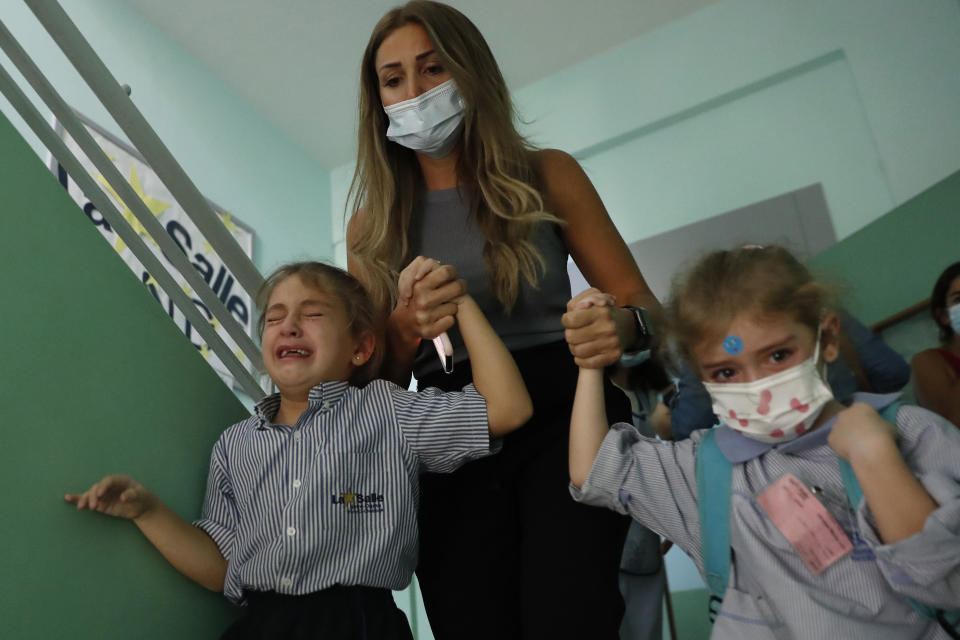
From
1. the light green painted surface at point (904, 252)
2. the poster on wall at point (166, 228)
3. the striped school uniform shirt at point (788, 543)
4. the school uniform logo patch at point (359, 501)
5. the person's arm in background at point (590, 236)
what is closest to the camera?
the striped school uniform shirt at point (788, 543)

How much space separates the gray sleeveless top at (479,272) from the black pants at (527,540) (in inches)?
2.1

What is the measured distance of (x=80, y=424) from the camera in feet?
3.90

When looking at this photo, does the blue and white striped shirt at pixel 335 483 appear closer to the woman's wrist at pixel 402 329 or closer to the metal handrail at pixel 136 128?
the woman's wrist at pixel 402 329

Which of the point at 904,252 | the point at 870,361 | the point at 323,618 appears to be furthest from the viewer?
the point at 904,252

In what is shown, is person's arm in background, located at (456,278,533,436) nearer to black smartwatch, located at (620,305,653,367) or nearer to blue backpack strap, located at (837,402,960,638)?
black smartwatch, located at (620,305,653,367)

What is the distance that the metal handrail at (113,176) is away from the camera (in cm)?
141

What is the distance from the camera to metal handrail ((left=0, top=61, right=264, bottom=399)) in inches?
53.3

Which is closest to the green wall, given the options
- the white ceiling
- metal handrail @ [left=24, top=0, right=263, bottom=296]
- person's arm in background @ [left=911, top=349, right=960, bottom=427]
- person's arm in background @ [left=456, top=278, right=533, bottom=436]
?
metal handrail @ [left=24, top=0, right=263, bottom=296]

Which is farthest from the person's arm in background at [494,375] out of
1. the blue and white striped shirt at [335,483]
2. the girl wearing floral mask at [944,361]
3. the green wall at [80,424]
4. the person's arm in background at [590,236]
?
the girl wearing floral mask at [944,361]

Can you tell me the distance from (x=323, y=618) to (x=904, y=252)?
2.13m

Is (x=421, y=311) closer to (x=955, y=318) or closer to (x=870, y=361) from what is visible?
(x=870, y=361)

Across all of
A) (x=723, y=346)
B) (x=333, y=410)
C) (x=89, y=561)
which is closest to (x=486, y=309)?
(x=333, y=410)

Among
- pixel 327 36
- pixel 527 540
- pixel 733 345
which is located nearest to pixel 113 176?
pixel 527 540

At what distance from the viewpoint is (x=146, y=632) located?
1188 millimetres
